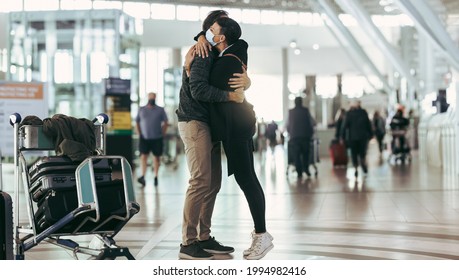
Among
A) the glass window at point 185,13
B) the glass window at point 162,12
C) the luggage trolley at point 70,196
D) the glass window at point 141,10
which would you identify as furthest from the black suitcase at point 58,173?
the glass window at point 185,13

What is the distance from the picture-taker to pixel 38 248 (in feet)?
23.2

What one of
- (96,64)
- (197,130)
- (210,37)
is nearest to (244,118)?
(197,130)

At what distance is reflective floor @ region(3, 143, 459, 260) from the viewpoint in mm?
6641

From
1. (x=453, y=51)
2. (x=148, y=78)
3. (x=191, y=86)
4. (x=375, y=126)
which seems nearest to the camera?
(x=191, y=86)

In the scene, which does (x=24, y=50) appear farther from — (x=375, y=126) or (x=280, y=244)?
(x=280, y=244)

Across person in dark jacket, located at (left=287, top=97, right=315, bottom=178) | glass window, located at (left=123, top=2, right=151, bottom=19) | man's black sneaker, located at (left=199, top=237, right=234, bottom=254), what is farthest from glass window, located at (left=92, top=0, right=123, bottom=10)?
man's black sneaker, located at (left=199, top=237, right=234, bottom=254)

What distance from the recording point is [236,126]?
19.9 ft

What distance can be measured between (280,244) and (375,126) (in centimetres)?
2174

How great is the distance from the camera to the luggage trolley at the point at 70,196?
5.83m

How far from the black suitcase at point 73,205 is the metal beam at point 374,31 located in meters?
23.2

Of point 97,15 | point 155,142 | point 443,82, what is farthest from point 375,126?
point 155,142

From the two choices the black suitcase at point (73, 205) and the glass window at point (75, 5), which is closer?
the black suitcase at point (73, 205)

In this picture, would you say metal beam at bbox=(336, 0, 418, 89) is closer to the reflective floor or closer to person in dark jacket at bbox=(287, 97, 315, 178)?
person in dark jacket at bbox=(287, 97, 315, 178)

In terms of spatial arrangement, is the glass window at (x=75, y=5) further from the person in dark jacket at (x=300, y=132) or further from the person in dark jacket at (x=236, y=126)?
the person in dark jacket at (x=236, y=126)
